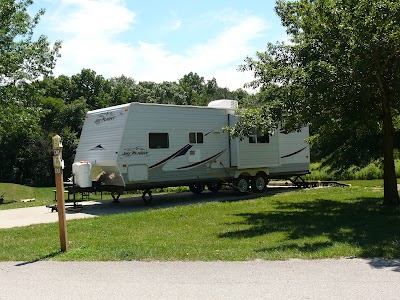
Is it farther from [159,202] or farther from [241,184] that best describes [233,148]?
[159,202]

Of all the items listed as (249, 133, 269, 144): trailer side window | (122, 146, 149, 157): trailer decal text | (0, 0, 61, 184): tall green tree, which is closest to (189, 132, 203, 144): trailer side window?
(122, 146, 149, 157): trailer decal text

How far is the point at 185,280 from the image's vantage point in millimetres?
6242

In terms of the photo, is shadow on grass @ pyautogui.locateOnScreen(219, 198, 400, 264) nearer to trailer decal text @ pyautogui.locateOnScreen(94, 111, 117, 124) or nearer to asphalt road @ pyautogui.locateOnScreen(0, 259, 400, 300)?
asphalt road @ pyautogui.locateOnScreen(0, 259, 400, 300)

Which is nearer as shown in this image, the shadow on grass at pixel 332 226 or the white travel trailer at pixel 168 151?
the shadow on grass at pixel 332 226

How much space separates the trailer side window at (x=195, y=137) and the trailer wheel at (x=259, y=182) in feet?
10.9

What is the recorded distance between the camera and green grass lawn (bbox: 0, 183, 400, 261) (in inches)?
308

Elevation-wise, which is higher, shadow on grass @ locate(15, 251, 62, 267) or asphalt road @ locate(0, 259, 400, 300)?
shadow on grass @ locate(15, 251, 62, 267)

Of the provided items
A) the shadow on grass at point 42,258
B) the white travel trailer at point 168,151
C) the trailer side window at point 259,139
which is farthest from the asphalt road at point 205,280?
the trailer side window at point 259,139

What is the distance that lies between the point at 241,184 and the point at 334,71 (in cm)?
932

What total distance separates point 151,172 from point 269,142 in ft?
19.4

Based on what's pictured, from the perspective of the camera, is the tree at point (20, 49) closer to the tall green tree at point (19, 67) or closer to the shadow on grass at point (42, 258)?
the tall green tree at point (19, 67)

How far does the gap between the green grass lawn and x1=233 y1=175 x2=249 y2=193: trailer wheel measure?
3.89 m

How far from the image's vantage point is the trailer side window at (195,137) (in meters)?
17.4

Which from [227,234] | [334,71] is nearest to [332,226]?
[227,234]
